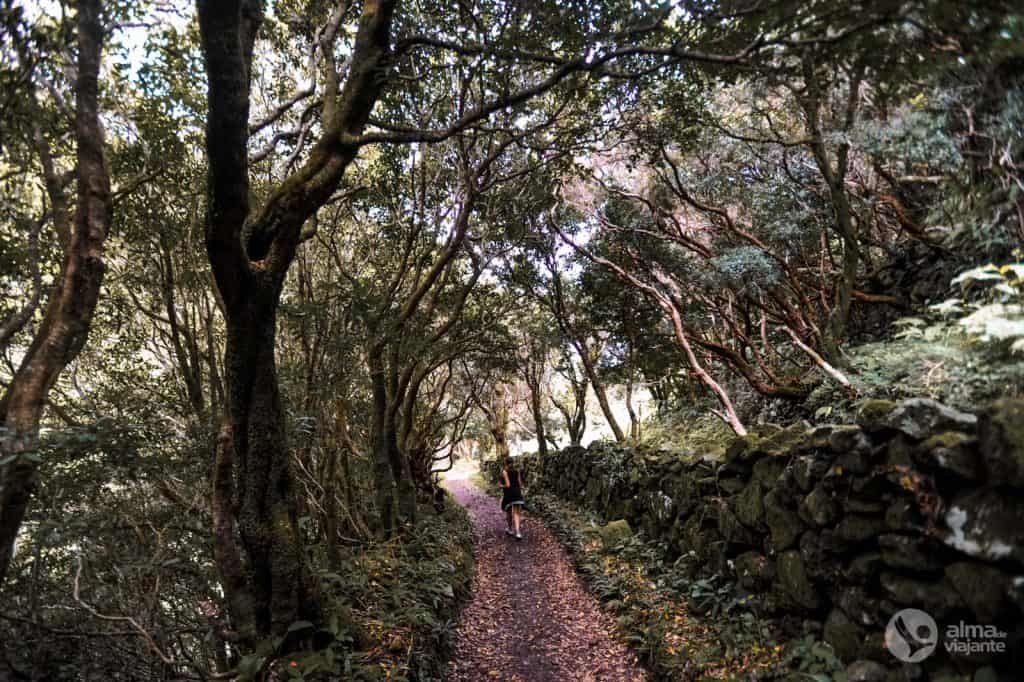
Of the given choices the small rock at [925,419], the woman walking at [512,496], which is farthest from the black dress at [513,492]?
the small rock at [925,419]

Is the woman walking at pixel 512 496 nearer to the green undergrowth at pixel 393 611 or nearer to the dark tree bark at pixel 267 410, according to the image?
the green undergrowth at pixel 393 611

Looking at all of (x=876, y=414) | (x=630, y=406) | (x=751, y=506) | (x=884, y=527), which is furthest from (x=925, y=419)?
(x=630, y=406)

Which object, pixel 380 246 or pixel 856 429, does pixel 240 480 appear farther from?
pixel 380 246

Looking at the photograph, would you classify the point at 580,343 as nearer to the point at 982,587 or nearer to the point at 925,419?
the point at 925,419

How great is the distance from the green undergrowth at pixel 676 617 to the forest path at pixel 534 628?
0.85ft

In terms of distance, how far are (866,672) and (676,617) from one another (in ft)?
8.29

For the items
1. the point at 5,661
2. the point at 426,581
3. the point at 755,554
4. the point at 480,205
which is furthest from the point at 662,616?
the point at 480,205

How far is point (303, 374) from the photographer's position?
693 centimetres

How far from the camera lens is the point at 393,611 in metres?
5.90

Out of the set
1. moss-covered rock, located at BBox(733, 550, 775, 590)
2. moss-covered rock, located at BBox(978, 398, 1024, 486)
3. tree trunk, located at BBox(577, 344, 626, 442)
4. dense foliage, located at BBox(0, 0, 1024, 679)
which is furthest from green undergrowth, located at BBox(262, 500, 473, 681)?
tree trunk, located at BBox(577, 344, 626, 442)

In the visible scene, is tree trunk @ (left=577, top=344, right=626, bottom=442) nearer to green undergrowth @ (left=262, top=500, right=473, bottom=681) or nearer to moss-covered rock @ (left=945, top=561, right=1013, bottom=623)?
green undergrowth @ (left=262, top=500, right=473, bottom=681)

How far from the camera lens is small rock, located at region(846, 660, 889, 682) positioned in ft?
11.2

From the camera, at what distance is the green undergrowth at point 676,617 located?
464 centimetres

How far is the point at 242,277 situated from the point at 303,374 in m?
3.34
